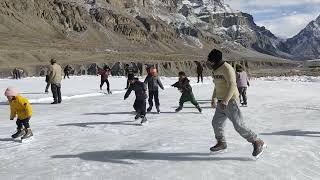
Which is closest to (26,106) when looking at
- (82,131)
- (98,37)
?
(82,131)

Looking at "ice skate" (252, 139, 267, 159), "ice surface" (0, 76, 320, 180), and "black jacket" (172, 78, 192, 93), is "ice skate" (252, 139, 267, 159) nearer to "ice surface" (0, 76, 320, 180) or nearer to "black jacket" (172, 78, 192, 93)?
"ice surface" (0, 76, 320, 180)

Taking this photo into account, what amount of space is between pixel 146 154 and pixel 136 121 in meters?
4.73

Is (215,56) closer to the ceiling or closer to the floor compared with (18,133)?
closer to the ceiling

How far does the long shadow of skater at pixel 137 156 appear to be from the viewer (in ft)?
28.3

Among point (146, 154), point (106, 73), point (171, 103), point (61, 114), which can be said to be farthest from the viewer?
point (106, 73)

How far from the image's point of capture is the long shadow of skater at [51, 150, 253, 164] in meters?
8.64

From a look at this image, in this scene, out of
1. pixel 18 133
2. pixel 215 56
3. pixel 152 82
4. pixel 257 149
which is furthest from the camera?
pixel 152 82

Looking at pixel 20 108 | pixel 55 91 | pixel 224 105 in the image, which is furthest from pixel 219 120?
pixel 55 91

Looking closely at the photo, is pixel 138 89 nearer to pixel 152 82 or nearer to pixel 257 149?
pixel 152 82

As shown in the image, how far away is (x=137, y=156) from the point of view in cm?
904

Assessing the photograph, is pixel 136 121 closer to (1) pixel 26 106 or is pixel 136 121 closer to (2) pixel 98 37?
(1) pixel 26 106

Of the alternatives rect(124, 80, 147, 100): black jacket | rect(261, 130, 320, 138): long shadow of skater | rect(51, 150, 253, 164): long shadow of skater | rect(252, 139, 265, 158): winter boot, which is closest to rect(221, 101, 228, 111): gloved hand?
rect(252, 139, 265, 158): winter boot

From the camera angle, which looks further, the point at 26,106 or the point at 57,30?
the point at 57,30

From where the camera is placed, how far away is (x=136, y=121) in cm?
1389
